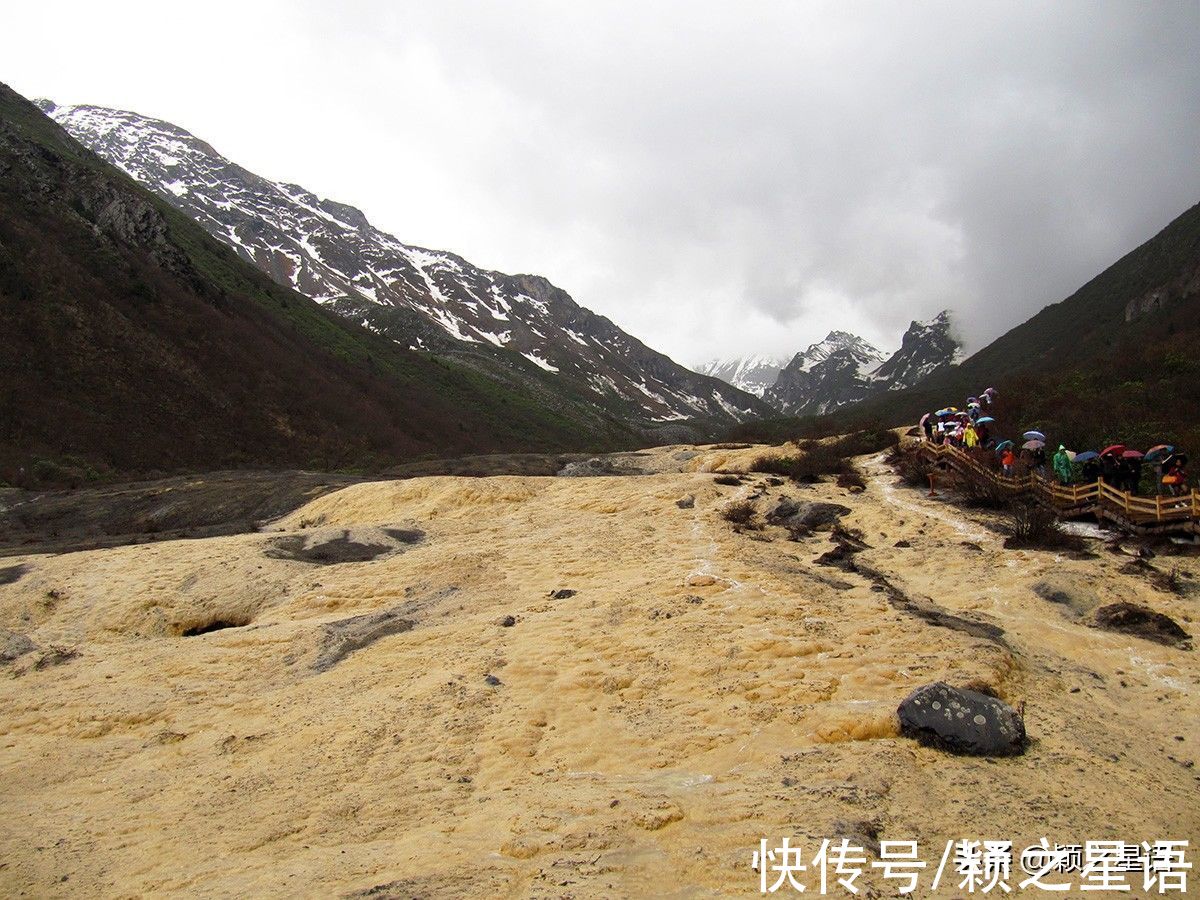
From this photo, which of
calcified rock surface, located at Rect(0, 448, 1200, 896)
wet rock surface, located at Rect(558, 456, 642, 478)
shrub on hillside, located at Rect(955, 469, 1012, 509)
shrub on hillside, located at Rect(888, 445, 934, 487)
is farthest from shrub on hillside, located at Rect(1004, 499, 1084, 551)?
wet rock surface, located at Rect(558, 456, 642, 478)

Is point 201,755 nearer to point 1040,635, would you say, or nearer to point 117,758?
point 117,758

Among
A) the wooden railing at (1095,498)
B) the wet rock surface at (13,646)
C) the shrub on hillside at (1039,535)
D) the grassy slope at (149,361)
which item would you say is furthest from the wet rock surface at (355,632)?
the grassy slope at (149,361)

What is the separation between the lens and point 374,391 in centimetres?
6950

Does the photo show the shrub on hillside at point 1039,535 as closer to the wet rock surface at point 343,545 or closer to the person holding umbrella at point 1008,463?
the person holding umbrella at point 1008,463

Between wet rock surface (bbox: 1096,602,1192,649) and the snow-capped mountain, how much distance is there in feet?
371

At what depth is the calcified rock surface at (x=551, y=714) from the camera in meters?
5.65

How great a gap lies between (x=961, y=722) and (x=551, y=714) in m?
4.99

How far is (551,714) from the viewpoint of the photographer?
8.52 meters

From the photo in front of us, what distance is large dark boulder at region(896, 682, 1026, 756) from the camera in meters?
6.70

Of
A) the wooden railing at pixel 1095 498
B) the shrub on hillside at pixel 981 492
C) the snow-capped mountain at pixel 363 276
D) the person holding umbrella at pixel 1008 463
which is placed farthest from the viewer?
the snow-capped mountain at pixel 363 276

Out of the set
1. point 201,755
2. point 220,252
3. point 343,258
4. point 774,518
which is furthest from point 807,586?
point 343,258

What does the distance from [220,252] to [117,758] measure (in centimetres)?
8985

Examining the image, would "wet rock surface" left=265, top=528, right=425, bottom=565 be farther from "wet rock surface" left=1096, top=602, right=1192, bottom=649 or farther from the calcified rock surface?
"wet rock surface" left=1096, top=602, right=1192, bottom=649

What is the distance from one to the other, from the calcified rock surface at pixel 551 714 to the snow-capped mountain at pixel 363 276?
107 m
